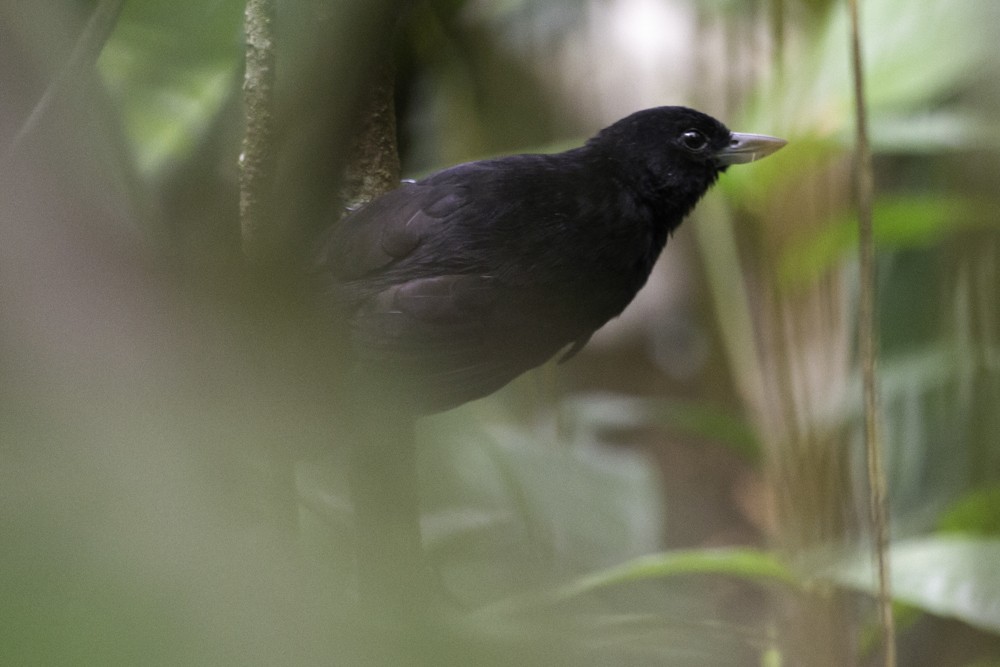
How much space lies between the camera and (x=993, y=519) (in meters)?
1.92

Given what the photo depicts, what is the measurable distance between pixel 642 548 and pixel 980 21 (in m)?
1.10

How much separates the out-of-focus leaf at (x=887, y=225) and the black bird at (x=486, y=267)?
77cm

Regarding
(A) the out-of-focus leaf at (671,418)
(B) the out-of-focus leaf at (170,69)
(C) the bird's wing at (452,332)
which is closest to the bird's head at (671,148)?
(C) the bird's wing at (452,332)

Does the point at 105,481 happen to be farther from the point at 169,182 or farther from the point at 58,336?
the point at 169,182

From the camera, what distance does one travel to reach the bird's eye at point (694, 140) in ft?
3.70

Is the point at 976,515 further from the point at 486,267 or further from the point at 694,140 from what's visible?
the point at 486,267

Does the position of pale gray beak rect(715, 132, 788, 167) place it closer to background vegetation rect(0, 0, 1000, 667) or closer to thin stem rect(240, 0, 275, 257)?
background vegetation rect(0, 0, 1000, 667)

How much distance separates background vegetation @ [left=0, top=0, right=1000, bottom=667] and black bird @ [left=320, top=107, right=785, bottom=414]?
0.33ft

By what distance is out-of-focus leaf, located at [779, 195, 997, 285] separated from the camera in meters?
1.83

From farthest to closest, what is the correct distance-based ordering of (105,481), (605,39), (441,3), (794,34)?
(605,39) → (794,34) → (441,3) → (105,481)

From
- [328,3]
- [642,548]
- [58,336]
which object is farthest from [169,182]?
[642,548]

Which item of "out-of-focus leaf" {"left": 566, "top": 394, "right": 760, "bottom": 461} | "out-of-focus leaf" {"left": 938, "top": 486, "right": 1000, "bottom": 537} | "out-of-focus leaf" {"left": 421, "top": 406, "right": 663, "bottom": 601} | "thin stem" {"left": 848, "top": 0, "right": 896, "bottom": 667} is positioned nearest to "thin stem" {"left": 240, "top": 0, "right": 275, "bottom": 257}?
"thin stem" {"left": 848, "top": 0, "right": 896, "bottom": 667}

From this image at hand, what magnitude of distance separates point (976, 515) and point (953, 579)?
45 cm

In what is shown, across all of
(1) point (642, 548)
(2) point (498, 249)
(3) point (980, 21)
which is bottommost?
(1) point (642, 548)
